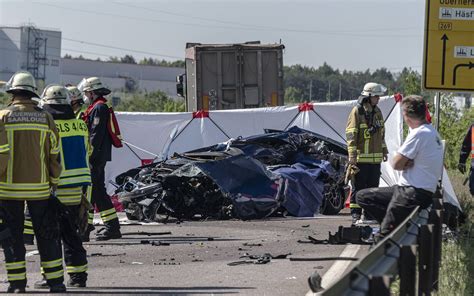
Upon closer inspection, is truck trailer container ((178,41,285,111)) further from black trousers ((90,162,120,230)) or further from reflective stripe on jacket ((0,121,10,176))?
reflective stripe on jacket ((0,121,10,176))

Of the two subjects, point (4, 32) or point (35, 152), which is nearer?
point (35, 152)

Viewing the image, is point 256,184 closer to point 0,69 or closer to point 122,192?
point 122,192

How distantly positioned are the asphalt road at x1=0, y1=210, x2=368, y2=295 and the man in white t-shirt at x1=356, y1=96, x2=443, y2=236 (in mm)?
1106

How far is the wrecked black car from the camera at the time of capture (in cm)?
1636

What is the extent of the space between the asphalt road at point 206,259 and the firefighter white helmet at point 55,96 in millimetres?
1761

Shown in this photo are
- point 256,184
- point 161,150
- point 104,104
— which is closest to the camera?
point 104,104

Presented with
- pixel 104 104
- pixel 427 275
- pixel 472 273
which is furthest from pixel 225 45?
pixel 427 275

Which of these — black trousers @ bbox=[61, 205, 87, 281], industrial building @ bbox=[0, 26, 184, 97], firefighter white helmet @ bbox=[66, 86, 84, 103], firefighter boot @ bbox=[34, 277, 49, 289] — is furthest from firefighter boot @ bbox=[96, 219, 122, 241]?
industrial building @ bbox=[0, 26, 184, 97]

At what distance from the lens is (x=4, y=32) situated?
107 m

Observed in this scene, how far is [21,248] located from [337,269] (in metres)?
3.24

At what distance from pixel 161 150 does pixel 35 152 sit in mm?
11184

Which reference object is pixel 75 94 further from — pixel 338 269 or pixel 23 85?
pixel 338 269

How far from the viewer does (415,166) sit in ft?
31.0

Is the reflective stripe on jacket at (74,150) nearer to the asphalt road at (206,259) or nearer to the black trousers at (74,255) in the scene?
the black trousers at (74,255)
